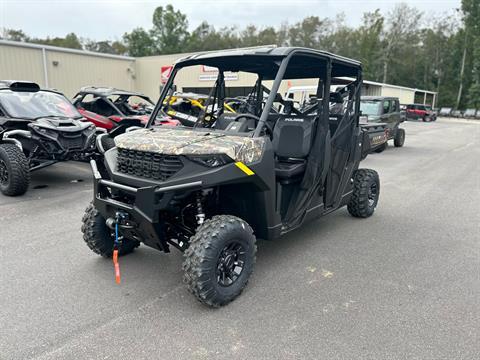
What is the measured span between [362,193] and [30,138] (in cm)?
550

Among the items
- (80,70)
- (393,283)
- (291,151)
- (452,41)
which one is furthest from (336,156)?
(452,41)

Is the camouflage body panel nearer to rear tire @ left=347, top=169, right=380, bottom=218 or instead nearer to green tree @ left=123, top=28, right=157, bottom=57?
rear tire @ left=347, top=169, right=380, bottom=218

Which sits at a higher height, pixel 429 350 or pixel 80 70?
pixel 80 70

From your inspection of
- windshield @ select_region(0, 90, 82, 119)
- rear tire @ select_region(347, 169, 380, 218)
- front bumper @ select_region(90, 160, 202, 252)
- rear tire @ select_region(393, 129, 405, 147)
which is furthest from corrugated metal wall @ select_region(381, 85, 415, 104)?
front bumper @ select_region(90, 160, 202, 252)

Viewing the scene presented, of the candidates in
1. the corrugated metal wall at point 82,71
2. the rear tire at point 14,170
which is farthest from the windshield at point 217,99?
the corrugated metal wall at point 82,71

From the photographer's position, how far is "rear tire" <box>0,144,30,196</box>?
6098 mm

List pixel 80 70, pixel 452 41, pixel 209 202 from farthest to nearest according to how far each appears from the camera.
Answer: pixel 452 41
pixel 80 70
pixel 209 202

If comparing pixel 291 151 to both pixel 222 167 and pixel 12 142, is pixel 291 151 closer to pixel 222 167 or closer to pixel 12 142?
pixel 222 167

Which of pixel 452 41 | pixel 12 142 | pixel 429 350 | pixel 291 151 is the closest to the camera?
pixel 429 350

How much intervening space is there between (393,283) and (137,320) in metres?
2.31

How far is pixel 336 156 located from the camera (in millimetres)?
4414

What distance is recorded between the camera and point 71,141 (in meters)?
6.70

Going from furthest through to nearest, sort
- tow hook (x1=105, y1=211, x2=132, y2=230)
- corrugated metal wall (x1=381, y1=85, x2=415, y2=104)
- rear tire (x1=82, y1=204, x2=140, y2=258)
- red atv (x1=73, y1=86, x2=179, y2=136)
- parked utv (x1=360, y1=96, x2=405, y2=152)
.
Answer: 1. corrugated metal wall (x1=381, y1=85, x2=415, y2=104)
2. parked utv (x1=360, y1=96, x2=405, y2=152)
3. red atv (x1=73, y1=86, x2=179, y2=136)
4. rear tire (x1=82, y1=204, x2=140, y2=258)
5. tow hook (x1=105, y1=211, x2=132, y2=230)

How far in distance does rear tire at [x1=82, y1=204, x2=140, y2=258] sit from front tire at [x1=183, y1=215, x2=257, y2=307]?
123cm
